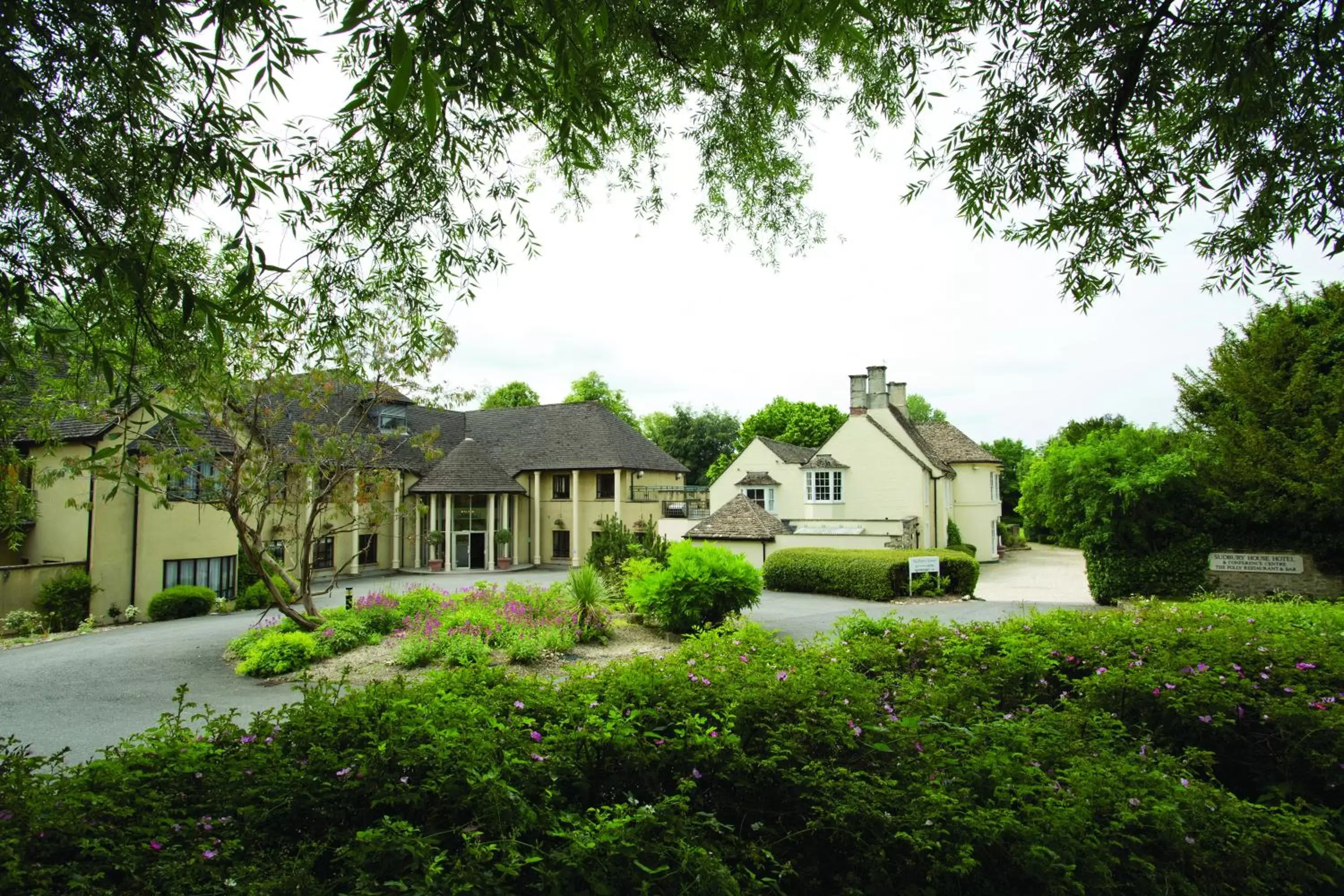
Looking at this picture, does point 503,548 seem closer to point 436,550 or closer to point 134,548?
point 436,550

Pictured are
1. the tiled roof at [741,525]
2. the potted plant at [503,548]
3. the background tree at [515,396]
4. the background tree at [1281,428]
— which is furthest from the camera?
the background tree at [515,396]

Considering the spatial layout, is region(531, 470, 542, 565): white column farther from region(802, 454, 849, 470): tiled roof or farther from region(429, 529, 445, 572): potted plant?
region(802, 454, 849, 470): tiled roof

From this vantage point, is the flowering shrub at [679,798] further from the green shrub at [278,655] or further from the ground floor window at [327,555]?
the ground floor window at [327,555]

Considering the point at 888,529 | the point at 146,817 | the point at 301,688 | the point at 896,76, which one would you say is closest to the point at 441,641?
the point at 301,688

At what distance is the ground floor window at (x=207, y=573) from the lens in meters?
20.9

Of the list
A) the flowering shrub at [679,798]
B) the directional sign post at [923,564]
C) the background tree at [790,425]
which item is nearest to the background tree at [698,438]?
the background tree at [790,425]

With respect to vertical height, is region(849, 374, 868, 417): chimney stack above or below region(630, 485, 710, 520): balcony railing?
above

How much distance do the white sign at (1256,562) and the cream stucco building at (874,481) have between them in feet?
31.1

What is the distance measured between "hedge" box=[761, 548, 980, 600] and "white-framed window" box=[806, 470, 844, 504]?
321 inches

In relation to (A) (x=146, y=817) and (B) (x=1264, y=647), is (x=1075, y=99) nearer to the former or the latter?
(B) (x=1264, y=647)

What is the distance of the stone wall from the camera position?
54.1ft

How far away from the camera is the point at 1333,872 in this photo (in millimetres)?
3516

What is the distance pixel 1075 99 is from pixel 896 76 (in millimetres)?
1413

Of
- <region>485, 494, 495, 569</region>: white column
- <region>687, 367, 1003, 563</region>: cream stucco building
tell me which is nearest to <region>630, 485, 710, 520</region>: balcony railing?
<region>687, 367, 1003, 563</region>: cream stucco building
